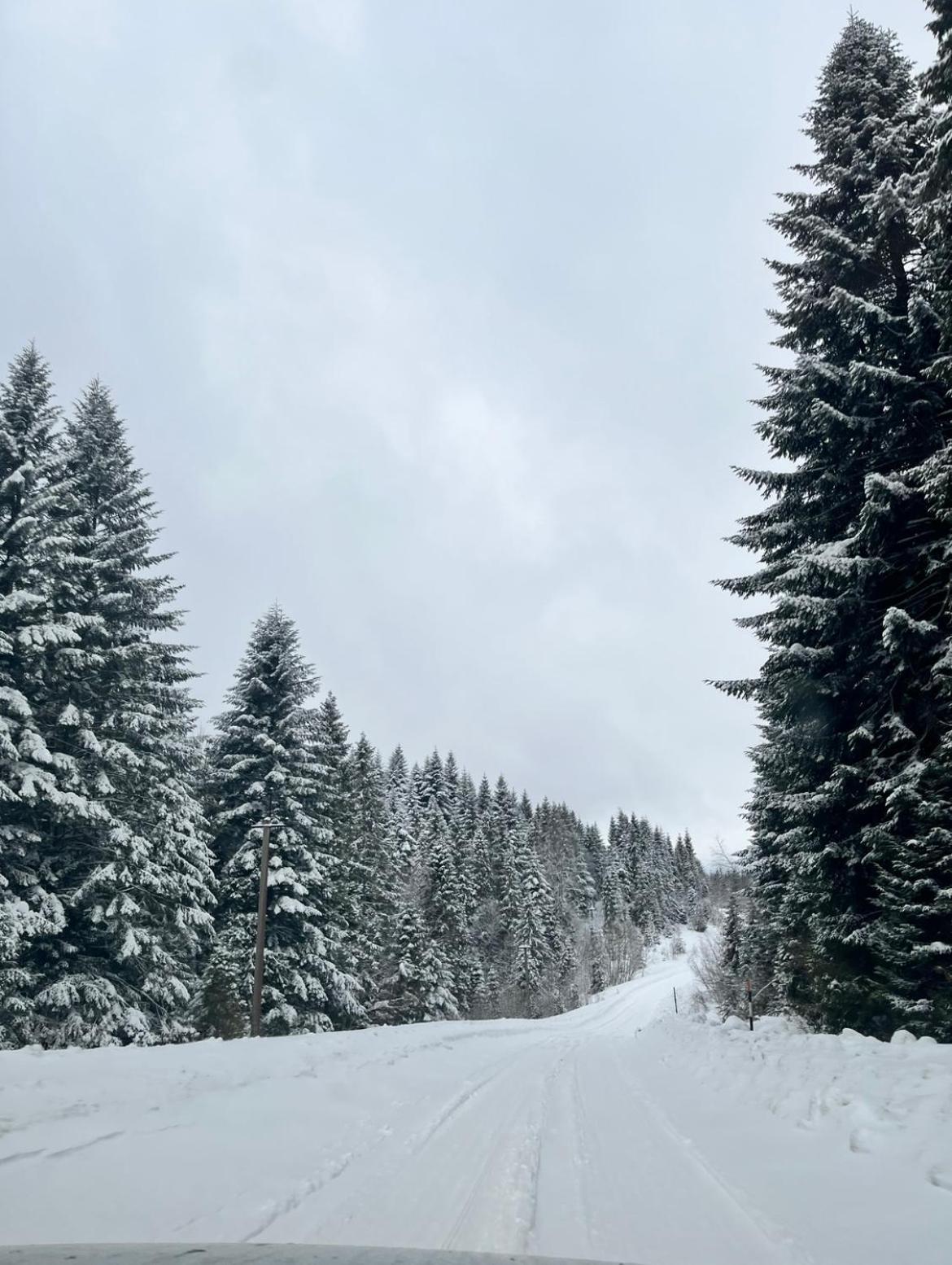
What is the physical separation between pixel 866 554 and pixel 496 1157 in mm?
10583

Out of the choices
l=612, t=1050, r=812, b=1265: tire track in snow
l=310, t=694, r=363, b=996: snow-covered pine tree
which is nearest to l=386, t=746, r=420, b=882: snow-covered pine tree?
l=310, t=694, r=363, b=996: snow-covered pine tree

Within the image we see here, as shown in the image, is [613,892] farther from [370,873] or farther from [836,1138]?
[836,1138]

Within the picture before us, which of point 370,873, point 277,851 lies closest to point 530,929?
point 370,873

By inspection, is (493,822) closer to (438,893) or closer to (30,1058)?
(438,893)

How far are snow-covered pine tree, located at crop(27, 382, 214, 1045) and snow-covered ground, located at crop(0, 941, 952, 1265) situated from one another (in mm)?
6149

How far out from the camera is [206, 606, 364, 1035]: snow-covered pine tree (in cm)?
2077

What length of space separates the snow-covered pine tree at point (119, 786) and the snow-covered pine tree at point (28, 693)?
356 millimetres

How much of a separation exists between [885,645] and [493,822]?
235 ft

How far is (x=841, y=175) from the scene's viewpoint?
14.3m

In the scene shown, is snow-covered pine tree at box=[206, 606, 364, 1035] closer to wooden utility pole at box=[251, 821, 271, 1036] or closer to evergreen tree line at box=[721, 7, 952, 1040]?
wooden utility pole at box=[251, 821, 271, 1036]

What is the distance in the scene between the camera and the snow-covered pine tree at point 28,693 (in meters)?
14.6

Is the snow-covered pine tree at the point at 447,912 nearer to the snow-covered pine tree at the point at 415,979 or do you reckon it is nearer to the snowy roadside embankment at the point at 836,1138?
the snow-covered pine tree at the point at 415,979

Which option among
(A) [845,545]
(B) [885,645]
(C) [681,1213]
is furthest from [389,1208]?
(A) [845,545]

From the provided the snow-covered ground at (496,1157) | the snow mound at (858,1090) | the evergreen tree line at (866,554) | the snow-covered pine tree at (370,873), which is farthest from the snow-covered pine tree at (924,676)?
the snow-covered pine tree at (370,873)
